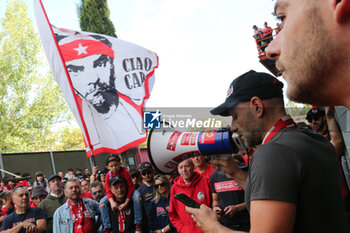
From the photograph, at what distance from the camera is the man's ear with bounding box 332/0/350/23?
605 millimetres

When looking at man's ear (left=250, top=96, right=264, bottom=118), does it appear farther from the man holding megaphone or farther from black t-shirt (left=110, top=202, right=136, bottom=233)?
black t-shirt (left=110, top=202, right=136, bottom=233)

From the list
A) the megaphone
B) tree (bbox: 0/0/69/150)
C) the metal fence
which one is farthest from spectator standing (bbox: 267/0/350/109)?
tree (bbox: 0/0/69/150)


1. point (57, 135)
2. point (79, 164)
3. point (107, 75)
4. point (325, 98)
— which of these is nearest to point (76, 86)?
point (107, 75)

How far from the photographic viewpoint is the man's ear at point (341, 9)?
61 cm

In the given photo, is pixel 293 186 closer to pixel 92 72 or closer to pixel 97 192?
pixel 92 72

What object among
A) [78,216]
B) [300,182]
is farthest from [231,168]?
[78,216]

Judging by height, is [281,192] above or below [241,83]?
below

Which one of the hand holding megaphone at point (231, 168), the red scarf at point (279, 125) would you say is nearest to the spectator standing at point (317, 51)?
the red scarf at point (279, 125)

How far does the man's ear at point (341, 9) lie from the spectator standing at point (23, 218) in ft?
18.7

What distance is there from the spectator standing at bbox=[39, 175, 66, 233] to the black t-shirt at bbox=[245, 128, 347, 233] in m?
5.76

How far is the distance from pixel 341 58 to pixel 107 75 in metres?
7.48

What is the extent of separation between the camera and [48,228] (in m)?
5.99

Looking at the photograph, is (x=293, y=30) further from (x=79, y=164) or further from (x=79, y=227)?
(x=79, y=164)

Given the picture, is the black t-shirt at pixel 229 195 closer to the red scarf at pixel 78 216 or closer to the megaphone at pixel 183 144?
the megaphone at pixel 183 144
